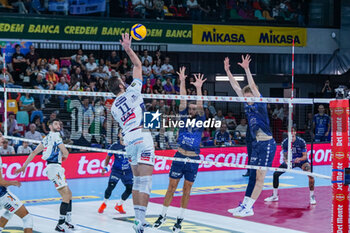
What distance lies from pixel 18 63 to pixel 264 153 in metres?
13.7

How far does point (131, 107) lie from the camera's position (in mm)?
9477

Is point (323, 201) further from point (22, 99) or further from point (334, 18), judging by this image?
point (334, 18)

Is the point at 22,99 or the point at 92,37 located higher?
the point at 92,37

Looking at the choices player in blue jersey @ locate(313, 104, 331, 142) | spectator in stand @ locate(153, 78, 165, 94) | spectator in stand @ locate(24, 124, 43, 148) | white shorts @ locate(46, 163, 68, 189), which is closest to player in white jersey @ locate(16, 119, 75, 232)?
white shorts @ locate(46, 163, 68, 189)

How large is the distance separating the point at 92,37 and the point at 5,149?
8771mm

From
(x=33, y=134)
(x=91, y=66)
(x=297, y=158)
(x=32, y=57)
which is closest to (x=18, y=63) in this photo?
(x=32, y=57)

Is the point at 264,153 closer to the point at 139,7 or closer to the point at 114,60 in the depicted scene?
the point at 114,60

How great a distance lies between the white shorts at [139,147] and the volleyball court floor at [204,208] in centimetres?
260

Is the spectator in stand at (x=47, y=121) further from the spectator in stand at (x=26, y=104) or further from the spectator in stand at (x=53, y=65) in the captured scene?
the spectator in stand at (x=53, y=65)

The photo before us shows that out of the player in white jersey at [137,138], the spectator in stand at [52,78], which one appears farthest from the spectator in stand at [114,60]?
the player in white jersey at [137,138]

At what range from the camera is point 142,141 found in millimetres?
9492

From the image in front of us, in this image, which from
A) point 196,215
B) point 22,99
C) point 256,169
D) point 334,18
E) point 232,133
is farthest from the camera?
point 334,18

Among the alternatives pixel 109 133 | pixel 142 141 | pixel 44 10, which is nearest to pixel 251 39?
pixel 44 10

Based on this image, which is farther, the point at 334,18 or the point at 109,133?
the point at 334,18
